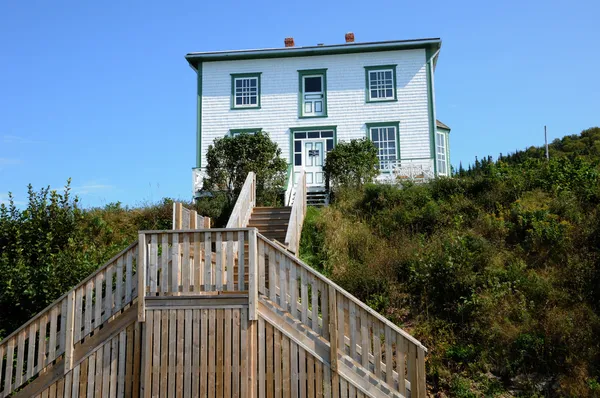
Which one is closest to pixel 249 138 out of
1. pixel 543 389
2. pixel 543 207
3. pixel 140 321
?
pixel 543 207

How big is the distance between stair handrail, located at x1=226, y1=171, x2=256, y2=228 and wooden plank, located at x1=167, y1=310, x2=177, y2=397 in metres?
4.43

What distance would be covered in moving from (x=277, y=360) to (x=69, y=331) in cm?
327

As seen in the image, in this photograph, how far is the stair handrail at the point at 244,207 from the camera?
13320 mm

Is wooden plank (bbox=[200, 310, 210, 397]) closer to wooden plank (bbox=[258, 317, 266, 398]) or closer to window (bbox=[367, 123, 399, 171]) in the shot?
wooden plank (bbox=[258, 317, 266, 398])

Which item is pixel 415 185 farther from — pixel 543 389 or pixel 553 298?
pixel 543 389

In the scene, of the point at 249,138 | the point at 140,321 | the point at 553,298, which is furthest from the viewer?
the point at 249,138

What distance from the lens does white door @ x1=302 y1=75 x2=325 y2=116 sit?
23078 mm

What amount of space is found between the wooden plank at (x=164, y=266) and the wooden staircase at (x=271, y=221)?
5123mm

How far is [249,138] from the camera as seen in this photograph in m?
18.4

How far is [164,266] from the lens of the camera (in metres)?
8.90

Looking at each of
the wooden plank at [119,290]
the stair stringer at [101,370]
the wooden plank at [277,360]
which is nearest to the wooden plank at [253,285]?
the wooden plank at [277,360]

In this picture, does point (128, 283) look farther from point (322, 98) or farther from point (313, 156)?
point (322, 98)

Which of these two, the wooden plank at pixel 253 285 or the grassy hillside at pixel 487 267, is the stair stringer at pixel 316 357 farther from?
the grassy hillside at pixel 487 267

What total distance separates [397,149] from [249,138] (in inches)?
265
